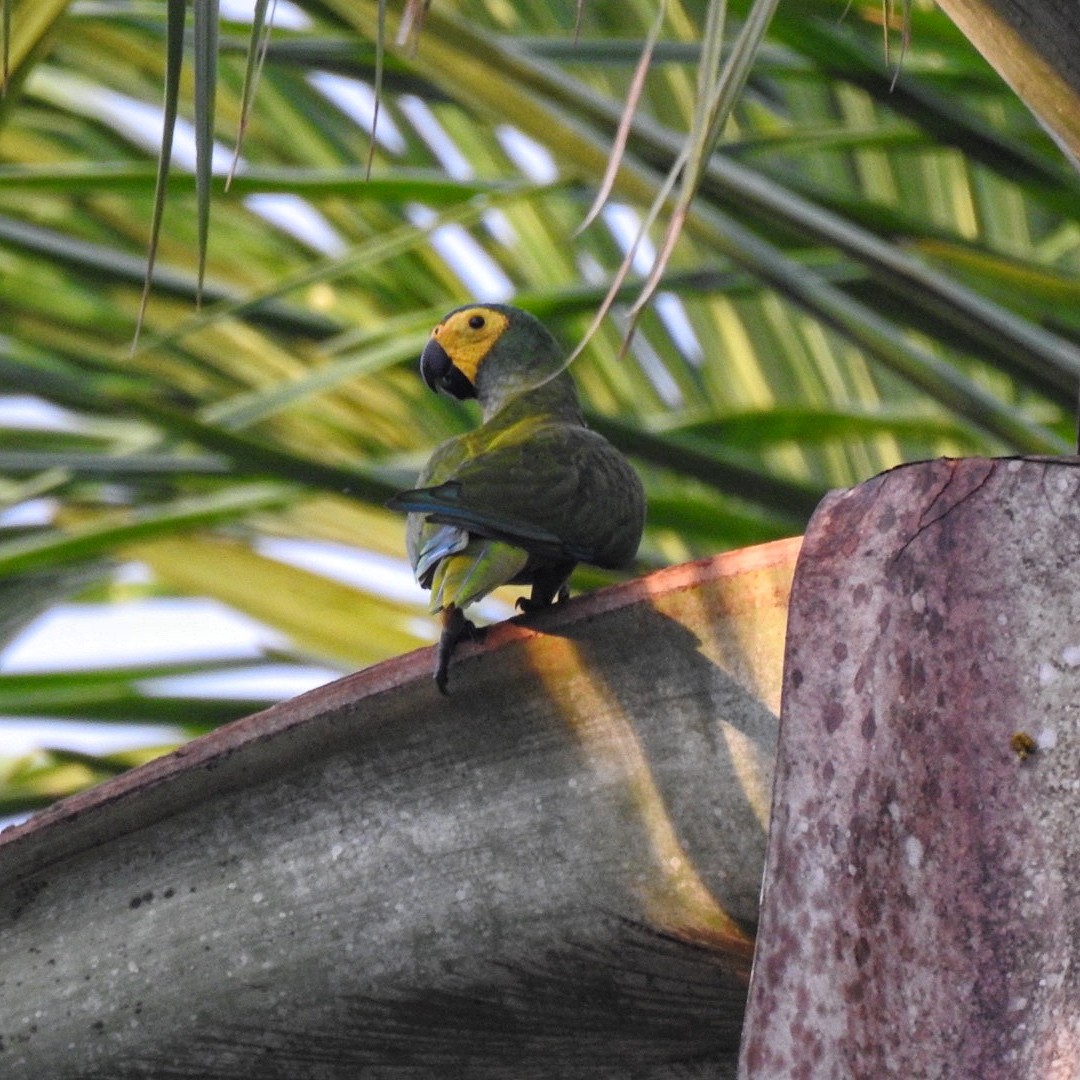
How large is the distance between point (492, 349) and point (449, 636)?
819mm

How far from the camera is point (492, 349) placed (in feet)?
5.99

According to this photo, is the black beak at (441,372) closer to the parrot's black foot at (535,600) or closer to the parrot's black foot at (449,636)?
the parrot's black foot at (535,600)

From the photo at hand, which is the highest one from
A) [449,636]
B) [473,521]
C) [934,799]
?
[473,521]

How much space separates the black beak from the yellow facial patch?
11 millimetres

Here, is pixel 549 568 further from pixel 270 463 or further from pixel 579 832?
pixel 579 832

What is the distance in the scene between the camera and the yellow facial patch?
1825mm

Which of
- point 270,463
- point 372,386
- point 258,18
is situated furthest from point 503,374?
point 258,18

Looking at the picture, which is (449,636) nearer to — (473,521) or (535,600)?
(473,521)

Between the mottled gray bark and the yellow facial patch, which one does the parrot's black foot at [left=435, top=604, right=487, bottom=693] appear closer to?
the mottled gray bark

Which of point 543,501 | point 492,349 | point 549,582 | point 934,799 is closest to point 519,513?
point 543,501

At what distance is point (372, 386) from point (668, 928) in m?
2.04

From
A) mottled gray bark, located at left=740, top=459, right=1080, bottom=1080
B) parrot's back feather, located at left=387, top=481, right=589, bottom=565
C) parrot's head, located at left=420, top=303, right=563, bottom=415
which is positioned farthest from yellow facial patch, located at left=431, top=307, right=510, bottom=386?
mottled gray bark, located at left=740, top=459, right=1080, bottom=1080

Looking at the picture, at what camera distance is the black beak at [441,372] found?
184 cm

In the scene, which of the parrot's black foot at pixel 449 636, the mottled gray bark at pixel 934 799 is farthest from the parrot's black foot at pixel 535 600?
the mottled gray bark at pixel 934 799
